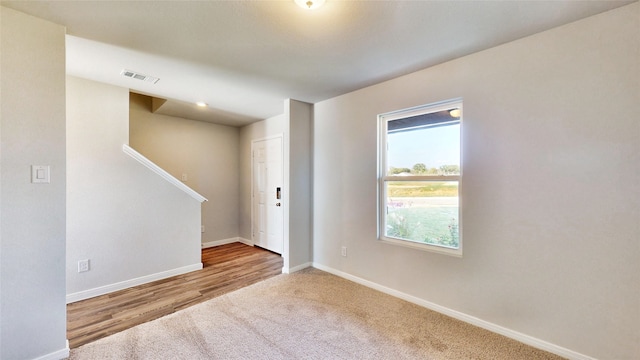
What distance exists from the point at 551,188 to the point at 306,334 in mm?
2169

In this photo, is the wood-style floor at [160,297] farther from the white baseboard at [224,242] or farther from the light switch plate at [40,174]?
the light switch plate at [40,174]

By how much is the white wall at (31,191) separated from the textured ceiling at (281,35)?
0.22m

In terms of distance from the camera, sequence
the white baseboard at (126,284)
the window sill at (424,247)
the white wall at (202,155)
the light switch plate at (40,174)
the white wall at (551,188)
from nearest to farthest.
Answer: the white wall at (551,188) < the light switch plate at (40,174) < the window sill at (424,247) < the white baseboard at (126,284) < the white wall at (202,155)

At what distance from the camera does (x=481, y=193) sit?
2.14 metres

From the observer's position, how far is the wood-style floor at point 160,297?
217cm

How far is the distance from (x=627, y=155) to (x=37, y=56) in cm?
391

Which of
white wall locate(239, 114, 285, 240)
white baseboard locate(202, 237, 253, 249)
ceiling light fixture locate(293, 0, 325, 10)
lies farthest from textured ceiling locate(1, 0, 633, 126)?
white baseboard locate(202, 237, 253, 249)

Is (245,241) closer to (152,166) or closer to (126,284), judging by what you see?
(126,284)

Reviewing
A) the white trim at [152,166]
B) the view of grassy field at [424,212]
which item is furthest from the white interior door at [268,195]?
the view of grassy field at [424,212]

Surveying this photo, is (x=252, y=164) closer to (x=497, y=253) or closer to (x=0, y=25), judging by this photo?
(x=0, y=25)

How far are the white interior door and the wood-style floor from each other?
1.72ft

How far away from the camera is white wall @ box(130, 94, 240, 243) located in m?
4.01

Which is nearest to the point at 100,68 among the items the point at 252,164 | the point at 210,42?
the point at 210,42

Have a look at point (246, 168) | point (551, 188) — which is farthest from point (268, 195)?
point (551, 188)
